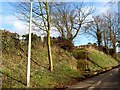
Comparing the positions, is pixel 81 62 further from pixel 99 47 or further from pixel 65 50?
pixel 99 47

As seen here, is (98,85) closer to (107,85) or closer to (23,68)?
(107,85)

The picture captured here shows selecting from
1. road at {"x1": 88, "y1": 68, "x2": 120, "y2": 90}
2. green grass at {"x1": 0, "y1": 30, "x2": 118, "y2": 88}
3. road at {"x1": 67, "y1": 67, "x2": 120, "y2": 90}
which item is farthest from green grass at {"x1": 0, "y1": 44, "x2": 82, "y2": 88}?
road at {"x1": 88, "y1": 68, "x2": 120, "y2": 90}

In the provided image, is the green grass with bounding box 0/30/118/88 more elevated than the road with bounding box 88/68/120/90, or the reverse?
the green grass with bounding box 0/30/118/88

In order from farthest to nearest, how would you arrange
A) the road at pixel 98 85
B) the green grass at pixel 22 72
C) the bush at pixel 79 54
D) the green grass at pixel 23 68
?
the bush at pixel 79 54, the road at pixel 98 85, the green grass at pixel 23 68, the green grass at pixel 22 72

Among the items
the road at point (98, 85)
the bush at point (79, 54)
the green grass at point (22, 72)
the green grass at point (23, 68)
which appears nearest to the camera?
the green grass at point (22, 72)

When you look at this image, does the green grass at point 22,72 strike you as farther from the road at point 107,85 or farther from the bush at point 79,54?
the bush at point 79,54

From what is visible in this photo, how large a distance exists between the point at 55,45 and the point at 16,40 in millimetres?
10857

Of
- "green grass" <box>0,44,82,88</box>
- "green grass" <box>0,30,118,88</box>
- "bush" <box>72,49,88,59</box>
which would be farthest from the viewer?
"bush" <box>72,49,88,59</box>

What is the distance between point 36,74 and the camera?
17.1m

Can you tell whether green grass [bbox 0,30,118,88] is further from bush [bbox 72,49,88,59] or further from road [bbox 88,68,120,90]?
bush [bbox 72,49,88,59]

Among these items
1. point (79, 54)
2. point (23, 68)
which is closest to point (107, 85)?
point (23, 68)

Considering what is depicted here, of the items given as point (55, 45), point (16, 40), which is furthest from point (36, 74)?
point (55, 45)

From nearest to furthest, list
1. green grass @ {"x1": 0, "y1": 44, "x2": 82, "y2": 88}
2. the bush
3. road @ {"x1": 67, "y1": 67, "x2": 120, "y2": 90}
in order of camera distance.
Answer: green grass @ {"x1": 0, "y1": 44, "x2": 82, "y2": 88}
road @ {"x1": 67, "y1": 67, "x2": 120, "y2": 90}
the bush

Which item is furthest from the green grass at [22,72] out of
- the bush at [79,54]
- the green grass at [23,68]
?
the bush at [79,54]
